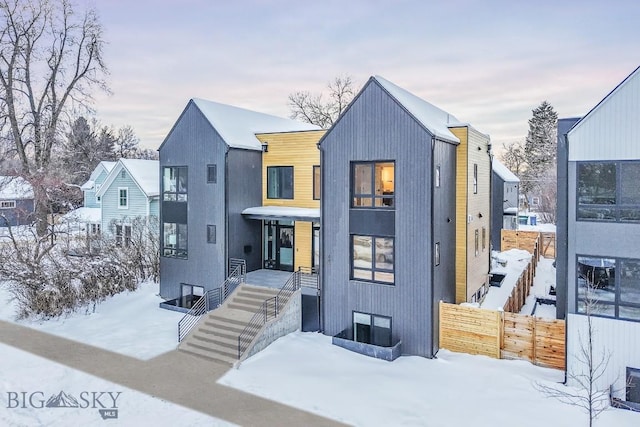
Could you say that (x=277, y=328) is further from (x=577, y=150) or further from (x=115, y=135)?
(x=115, y=135)

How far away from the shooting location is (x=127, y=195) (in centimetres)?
2908

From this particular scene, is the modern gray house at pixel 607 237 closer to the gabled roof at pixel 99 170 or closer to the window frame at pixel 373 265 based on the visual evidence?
the window frame at pixel 373 265

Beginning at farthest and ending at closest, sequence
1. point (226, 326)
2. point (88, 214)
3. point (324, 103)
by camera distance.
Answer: point (324, 103) < point (88, 214) < point (226, 326)

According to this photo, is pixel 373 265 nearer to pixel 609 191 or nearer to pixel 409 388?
pixel 409 388

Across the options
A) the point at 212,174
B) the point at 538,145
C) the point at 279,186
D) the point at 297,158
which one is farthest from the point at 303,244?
the point at 538,145

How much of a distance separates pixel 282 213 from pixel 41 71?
20.9 m

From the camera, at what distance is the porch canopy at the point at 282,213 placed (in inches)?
651

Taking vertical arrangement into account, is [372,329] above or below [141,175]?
below

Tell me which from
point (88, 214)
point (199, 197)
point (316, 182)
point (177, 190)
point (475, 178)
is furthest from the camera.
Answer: point (88, 214)

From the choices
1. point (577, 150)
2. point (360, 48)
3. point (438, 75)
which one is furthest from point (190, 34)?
point (577, 150)

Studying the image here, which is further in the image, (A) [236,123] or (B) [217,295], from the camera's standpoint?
(A) [236,123]

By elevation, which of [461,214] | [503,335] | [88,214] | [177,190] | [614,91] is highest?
[614,91]

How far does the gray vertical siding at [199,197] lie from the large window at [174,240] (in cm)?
34

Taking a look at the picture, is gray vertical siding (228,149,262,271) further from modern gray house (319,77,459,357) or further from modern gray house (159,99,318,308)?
modern gray house (319,77,459,357)
